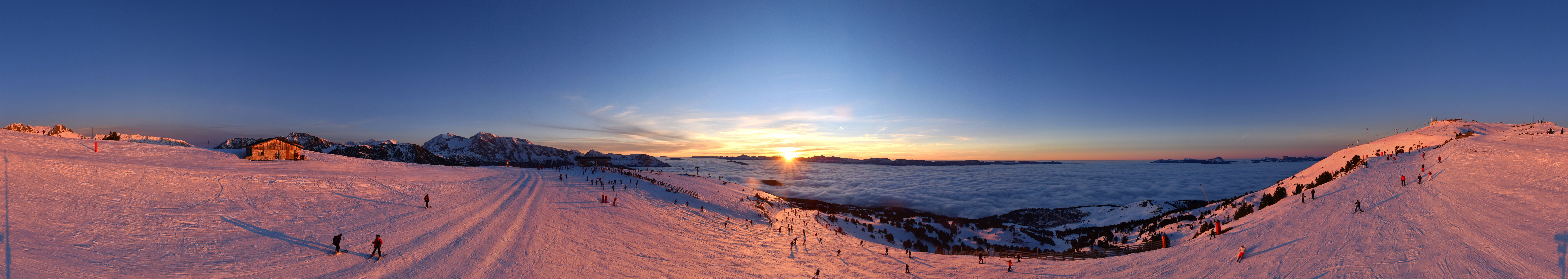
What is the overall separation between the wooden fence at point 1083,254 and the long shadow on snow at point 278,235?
86.4ft

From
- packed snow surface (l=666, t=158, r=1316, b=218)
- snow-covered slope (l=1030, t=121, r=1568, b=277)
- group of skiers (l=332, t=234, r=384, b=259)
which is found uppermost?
snow-covered slope (l=1030, t=121, r=1568, b=277)

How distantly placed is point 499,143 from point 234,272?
19641 cm

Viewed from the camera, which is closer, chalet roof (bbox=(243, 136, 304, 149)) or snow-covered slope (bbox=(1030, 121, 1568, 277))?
snow-covered slope (bbox=(1030, 121, 1568, 277))

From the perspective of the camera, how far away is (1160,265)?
16.2 meters

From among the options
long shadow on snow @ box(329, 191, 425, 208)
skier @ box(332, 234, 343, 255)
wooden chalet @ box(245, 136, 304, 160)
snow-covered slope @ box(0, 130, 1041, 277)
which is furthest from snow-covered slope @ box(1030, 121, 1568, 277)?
wooden chalet @ box(245, 136, 304, 160)

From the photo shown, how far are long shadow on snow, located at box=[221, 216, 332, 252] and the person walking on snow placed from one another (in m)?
1.21

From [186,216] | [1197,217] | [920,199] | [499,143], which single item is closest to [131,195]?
[186,216]

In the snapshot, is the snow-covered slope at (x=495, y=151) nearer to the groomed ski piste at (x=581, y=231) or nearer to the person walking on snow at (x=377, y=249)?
the groomed ski piste at (x=581, y=231)

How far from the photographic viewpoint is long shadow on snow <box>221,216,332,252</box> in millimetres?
15422

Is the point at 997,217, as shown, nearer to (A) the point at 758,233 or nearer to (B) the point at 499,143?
(A) the point at 758,233

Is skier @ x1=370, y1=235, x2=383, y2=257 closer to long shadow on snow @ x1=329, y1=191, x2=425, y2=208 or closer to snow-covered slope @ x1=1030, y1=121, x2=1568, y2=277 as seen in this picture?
long shadow on snow @ x1=329, y1=191, x2=425, y2=208

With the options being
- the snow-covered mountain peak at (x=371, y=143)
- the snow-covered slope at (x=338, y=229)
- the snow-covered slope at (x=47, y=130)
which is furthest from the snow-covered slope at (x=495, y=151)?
the snow-covered slope at (x=338, y=229)

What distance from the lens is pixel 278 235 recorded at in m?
16.4

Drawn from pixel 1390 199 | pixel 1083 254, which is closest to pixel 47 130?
pixel 1083 254
